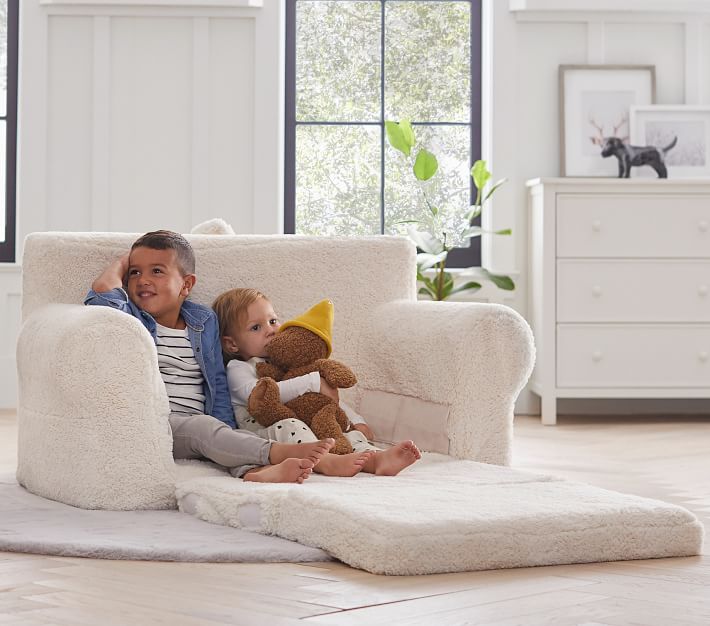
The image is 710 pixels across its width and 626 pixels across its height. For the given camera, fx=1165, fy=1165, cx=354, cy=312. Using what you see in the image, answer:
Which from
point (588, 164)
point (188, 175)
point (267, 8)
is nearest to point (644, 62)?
point (588, 164)

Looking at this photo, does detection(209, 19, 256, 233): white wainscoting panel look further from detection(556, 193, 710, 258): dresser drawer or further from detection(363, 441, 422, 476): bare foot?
detection(363, 441, 422, 476): bare foot

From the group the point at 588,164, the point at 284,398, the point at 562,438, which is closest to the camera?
the point at 284,398

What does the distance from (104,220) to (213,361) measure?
2.76 meters

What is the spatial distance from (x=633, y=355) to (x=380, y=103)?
167 cm

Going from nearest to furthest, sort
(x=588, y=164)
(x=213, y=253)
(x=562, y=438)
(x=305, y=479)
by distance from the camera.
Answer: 1. (x=305, y=479)
2. (x=213, y=253)
3. (x=562, y=438)
4. (x=588, y=164)

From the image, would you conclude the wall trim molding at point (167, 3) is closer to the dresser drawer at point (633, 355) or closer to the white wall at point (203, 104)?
the white wall at point (203, 104)

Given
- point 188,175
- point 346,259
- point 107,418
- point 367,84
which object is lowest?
point 107,418

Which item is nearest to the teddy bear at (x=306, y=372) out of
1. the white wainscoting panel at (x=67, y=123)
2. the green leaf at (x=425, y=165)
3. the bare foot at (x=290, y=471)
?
the bare foot at (x=290, y=471)

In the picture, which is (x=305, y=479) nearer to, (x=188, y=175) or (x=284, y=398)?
(x=284, y=398)

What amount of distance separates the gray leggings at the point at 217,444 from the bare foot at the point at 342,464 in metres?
0.12

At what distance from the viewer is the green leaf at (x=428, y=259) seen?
4789 millimetres

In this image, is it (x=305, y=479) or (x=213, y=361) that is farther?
(x=213, y=361)

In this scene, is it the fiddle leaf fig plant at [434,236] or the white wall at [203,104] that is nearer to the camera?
the fiddle leaf fig plant at [434,236]

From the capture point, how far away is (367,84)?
5.39m
